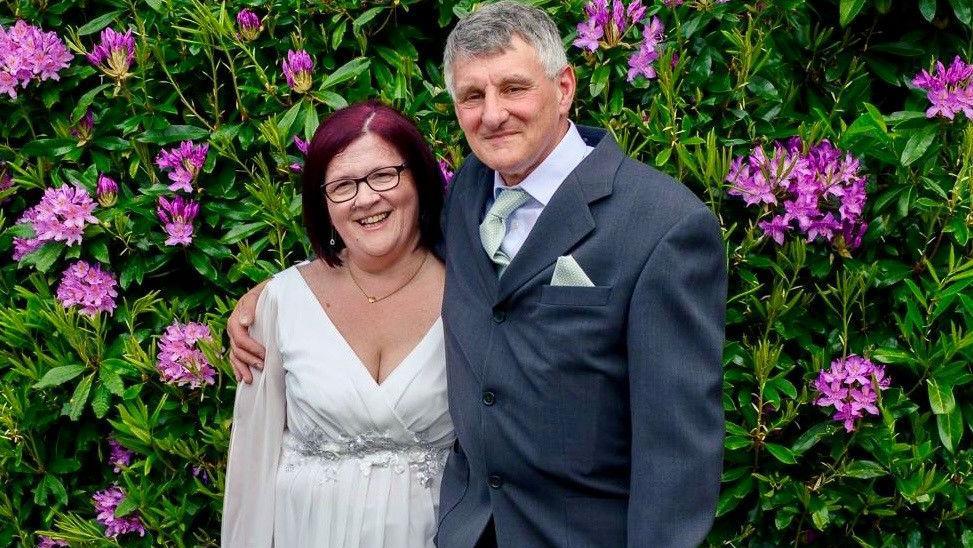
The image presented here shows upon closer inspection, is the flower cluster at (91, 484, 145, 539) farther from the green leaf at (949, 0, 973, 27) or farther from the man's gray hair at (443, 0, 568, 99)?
the green leaf at (949, 0, 973, 27)

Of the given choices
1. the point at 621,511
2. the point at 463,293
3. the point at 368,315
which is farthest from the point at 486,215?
the point at 621,511

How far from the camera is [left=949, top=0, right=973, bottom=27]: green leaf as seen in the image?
2957 millimetres

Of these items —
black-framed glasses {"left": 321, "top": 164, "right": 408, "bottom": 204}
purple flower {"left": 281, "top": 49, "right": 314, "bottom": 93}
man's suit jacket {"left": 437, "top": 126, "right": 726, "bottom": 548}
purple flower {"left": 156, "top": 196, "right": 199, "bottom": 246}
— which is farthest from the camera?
purple flower {"left": 156, "top": 196, "right": 199, "bottom": 246}

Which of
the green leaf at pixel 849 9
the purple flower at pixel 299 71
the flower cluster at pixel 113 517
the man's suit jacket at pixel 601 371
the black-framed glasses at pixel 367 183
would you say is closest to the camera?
the man's suit jacket at pixel 601 371

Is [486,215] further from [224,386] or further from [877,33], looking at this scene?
[877,33]

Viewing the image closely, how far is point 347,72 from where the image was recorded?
3.19 m

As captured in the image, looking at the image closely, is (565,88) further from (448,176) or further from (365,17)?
(365,17)

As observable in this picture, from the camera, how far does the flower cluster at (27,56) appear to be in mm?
3418

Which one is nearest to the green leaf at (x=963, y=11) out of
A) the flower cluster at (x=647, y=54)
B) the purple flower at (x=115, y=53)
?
the flower cluster at (x=647, y=54)

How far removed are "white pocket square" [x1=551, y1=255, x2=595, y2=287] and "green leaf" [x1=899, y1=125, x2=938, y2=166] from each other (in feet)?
3.38

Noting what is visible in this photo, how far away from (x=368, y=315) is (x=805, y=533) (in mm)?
1212

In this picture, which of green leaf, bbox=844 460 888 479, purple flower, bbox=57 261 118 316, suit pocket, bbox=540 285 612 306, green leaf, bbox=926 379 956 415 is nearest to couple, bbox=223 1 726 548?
suit pocket, bbox=540 285 612 306

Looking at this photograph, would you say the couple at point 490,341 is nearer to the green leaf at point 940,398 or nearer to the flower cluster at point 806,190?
the flower cluster at point 806,190

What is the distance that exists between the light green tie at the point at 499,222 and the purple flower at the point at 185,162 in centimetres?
117
